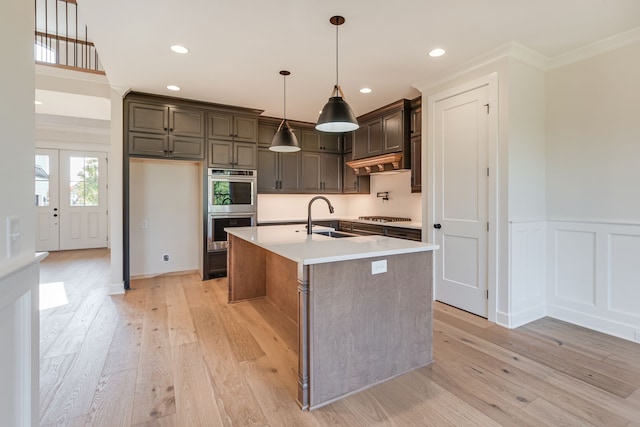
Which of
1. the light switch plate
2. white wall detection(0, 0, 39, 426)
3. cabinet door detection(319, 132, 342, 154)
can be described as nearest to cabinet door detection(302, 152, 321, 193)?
cabinet door detection(319, 132, 342, 154)

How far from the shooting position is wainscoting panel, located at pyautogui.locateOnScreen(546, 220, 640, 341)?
2699 mm

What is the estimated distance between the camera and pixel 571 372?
2.18 metres

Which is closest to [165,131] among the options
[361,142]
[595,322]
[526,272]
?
[361,142]

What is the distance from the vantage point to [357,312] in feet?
6.47

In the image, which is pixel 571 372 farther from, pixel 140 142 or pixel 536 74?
pixel 140 142

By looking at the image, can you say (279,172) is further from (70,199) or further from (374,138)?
(70,199)

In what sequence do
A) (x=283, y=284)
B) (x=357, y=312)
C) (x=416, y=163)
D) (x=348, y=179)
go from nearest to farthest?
(x=357, y=312) < (x=283, y=284) < (x=416, y=163) < (x=348, y=179)

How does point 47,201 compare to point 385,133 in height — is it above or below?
below

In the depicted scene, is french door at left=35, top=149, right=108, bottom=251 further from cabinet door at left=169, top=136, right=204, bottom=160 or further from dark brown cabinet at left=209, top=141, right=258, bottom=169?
dark brown cabinet at left=209, top=141, right=258, bottom=169

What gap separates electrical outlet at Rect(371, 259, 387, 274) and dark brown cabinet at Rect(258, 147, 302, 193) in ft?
11.5

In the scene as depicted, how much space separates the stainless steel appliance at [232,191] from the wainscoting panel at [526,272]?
3470 millimetres

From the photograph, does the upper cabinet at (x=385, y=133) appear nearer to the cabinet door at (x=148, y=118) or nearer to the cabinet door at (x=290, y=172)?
the cabinet door at (x=290, y=172)

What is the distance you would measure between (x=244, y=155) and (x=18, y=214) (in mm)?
3808

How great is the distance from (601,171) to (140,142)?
16.9 feet
